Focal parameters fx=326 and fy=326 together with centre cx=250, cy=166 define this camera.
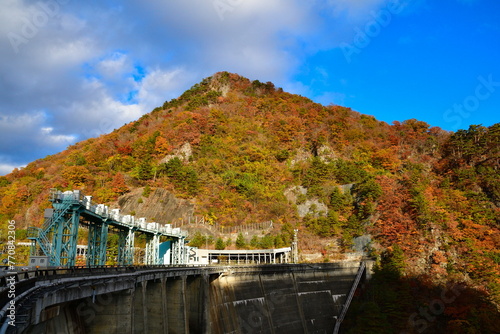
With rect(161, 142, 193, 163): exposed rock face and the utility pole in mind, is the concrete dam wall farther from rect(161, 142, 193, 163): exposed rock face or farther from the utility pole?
rect(161, 142, 193, 163): exposed rock face

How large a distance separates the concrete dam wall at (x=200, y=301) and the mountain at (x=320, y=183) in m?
6.45

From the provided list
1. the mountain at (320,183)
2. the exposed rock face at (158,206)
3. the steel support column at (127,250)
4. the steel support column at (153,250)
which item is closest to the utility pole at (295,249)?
the mountain at (320,183)

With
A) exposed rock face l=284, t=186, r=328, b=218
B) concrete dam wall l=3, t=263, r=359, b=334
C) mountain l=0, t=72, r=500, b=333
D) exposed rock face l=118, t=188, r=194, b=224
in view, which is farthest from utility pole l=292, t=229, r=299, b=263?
exposed rock face l=118, t=188, r=194, b=224

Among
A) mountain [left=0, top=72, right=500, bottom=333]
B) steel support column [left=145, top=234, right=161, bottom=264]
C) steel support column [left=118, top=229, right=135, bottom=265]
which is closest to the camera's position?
steel support column [left=118, top=229, right=135, bottom=265]

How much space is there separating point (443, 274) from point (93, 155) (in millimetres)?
81842

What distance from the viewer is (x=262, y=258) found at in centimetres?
6347

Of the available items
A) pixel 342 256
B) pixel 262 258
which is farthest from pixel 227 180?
pixel 342 256

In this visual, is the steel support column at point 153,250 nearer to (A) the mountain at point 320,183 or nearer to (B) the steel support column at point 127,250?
(B) the steel support column at point 127,250

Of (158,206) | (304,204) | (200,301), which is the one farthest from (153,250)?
(304,204)

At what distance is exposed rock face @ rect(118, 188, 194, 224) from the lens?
69.9 meters

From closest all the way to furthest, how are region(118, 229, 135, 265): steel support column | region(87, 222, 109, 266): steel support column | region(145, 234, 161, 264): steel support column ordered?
region(87, 222, 109, 266): steel support column, region(118, 229, 135, 265): steel support column, region(145, 234, 161, 264): steel support column

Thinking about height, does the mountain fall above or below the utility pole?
above

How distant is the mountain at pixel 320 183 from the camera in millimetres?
45812

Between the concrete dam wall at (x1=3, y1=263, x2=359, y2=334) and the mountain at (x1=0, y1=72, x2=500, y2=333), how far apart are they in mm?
6450
